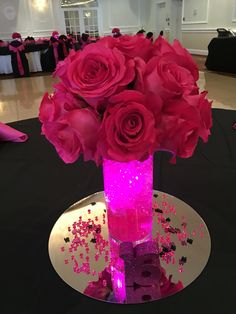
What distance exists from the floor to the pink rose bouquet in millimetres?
2296

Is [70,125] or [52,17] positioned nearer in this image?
[70,125]

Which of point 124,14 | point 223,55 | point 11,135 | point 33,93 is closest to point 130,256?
point 11,135

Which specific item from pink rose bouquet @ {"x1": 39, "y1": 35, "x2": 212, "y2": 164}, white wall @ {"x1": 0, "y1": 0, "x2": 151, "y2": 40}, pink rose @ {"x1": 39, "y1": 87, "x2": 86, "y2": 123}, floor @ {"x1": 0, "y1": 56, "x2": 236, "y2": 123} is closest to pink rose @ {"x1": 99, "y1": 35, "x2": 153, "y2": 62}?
pink rose bouquet @ {"x1": 39, "y1": 35, "x2": 212, "y2": 164}

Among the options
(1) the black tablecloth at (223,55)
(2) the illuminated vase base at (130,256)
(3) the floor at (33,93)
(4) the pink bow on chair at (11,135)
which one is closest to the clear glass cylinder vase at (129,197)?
(2) the illuminated vase base at (130,256)

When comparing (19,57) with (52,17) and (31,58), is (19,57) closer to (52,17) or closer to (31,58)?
(31,58)

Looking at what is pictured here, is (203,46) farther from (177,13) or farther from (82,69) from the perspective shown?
(82,69)

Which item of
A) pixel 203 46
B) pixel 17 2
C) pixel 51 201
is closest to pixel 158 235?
pixel 51 201

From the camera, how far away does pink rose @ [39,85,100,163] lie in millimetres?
432

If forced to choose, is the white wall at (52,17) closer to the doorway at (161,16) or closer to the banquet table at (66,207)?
the doorway at (161,16)

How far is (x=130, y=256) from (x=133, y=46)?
385 mm

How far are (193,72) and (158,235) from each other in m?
0.36

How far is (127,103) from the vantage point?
1.34 ft

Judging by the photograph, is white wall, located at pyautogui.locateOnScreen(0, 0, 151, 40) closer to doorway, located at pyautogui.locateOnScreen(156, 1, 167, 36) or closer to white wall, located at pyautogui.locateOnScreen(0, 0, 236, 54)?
white wall, located at pyautogui.locateOnScreen(0, 0, 236, 54)

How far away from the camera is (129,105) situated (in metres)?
0.41
